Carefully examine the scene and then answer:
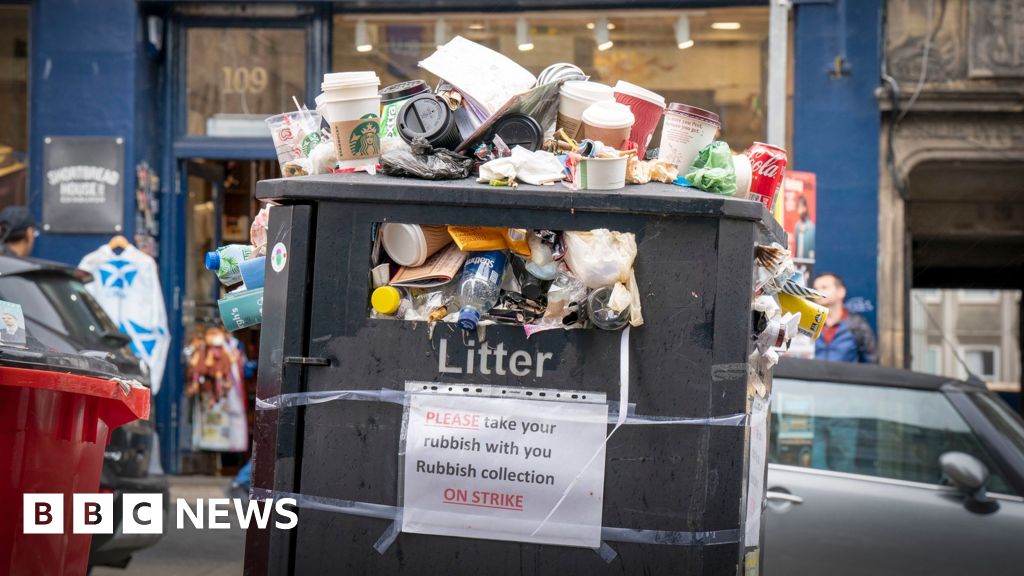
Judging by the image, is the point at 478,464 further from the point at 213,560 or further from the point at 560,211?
the point at 213,560

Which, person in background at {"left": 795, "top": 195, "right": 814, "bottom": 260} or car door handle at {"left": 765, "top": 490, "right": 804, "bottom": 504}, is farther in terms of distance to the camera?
person in background at {"left": 795, "top": 195, "right": 814, "bottom": 260}

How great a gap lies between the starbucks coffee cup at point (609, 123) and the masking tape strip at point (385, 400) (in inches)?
28.5

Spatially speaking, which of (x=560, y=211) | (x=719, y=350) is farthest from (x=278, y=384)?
(x=719, y=350)

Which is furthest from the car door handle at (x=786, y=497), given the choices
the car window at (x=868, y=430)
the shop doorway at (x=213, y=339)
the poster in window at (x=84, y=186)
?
the poster in window at (x=84, y=186)

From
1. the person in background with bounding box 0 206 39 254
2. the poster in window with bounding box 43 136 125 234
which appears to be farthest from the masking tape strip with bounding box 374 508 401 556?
the poster in window with bounding box 43 136 125 234

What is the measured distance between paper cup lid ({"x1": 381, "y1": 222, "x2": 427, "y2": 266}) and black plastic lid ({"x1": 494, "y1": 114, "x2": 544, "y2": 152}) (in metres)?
0.39

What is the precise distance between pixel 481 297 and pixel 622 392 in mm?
404

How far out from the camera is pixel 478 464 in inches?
117

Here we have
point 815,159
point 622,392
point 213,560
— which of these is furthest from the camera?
point 815,159

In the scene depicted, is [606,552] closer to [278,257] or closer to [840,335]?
[278,257]

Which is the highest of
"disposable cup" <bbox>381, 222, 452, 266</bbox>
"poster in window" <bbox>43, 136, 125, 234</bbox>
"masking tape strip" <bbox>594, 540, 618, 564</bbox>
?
"poster in window" <bbox>43, 136, 125, 234</bbox>

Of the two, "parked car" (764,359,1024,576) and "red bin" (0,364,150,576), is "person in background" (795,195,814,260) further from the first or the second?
"red bin" (0,364,150,576)

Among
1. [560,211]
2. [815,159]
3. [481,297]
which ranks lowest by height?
[481,297]

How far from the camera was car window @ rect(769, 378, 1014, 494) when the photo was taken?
575 centimetres
